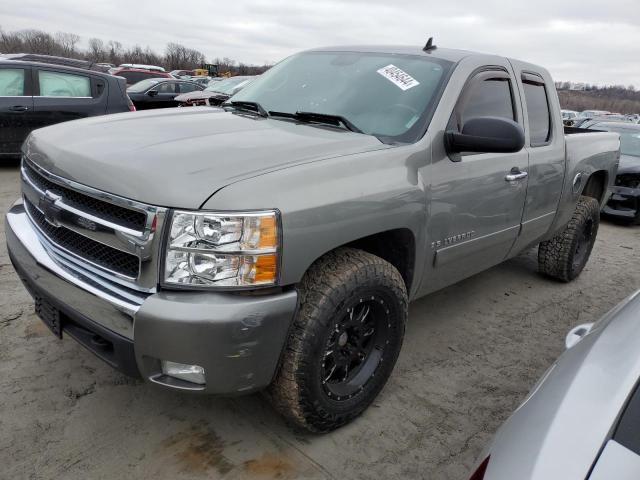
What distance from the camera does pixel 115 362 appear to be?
2.00 meters

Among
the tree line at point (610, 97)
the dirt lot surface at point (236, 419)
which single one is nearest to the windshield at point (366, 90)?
the dirt lot surface at point (236, 419)

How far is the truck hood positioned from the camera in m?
1.89

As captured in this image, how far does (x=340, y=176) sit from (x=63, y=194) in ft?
3.90

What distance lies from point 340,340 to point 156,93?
13014 millimetres

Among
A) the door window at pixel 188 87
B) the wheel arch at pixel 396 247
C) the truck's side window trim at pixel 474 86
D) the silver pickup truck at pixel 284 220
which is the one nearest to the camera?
the silver pickup truck at pixel 284 220

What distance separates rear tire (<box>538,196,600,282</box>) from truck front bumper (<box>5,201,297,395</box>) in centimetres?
336

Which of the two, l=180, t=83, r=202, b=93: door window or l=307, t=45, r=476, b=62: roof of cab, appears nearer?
l=307, t=45, r=476, b=62: roof of cab

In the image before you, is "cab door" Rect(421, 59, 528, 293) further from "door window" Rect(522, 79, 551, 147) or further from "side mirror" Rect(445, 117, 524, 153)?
"door window" Rect(522, 79, 551, 147)

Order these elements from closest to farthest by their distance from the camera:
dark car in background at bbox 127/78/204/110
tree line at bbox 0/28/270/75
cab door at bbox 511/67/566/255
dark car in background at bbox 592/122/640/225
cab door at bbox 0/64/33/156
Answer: cab door at bbox 511/67/566/255 < cab door at bbox 0/64/33/156 < dark car in background at bbox 592/122/640/225 < dark car in background at bbox 127/78/204/110 < tree line at bbox 0/28/270/75

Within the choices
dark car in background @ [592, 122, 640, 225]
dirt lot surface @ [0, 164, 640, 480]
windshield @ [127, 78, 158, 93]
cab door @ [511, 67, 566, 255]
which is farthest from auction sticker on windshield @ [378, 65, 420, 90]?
windshield @ [127, 78, 158, 93]

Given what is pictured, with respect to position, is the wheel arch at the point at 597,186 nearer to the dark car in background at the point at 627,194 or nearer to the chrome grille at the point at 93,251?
the dark car in background at the point at 627,194

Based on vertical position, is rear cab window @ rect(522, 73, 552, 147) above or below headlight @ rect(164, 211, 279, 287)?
above

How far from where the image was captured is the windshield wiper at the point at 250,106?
3.04 meters

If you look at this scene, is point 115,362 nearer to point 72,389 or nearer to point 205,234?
point 205,234
